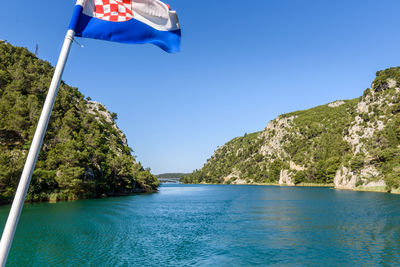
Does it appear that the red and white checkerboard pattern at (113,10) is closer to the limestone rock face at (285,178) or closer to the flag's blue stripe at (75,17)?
the flag's blue stripe at (75,17)

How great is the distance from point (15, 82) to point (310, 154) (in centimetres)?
17710

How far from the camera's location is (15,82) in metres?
79.4

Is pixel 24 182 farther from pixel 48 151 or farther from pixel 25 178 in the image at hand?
pixel 48 151

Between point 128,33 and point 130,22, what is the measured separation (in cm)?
30

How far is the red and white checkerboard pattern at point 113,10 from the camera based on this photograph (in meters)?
6.62

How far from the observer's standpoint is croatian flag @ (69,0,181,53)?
20.9ft

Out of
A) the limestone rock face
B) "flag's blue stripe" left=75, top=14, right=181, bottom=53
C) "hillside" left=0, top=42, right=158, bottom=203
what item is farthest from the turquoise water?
the limestone rock face

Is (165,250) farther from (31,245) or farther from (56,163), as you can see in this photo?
(56,163)

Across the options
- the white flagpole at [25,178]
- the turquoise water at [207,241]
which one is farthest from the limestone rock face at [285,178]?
the white flagpole at [25,178]

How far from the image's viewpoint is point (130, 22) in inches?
272

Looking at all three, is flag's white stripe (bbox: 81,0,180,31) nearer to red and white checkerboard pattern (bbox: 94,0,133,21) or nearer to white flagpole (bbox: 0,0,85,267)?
red and white checkerboard pattern (bbox: 94,0,133,21)

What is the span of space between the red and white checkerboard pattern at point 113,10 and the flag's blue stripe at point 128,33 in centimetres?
13

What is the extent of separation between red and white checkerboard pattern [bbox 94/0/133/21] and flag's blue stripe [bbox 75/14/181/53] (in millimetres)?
132

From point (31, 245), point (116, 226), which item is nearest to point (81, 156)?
point (116, 226)
